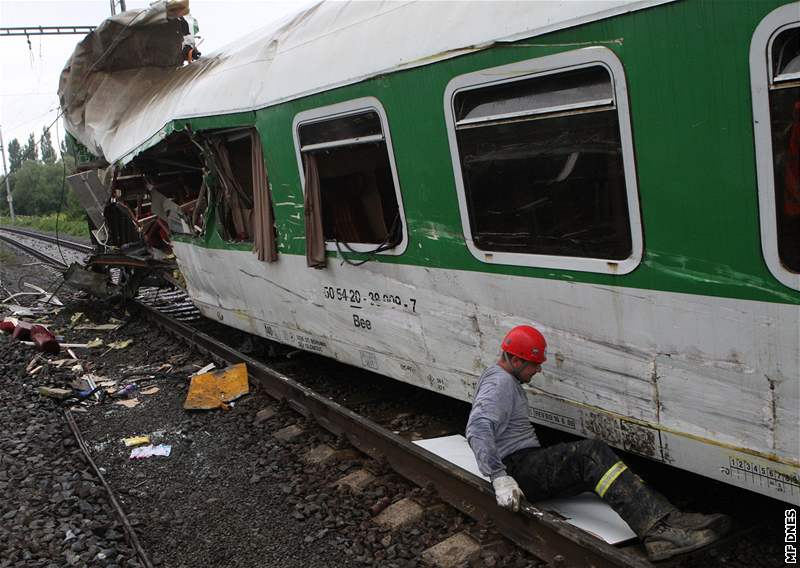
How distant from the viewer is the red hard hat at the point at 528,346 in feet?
13.8

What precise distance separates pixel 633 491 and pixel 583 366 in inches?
29.3

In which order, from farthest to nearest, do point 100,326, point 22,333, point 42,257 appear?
point 42,257, point 100,326, point 22,333

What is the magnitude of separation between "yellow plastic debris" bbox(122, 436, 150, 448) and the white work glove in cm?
377

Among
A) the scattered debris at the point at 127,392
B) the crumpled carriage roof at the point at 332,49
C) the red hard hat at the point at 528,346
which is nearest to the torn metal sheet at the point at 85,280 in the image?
the crumpled carriage roof at the point at 332,49

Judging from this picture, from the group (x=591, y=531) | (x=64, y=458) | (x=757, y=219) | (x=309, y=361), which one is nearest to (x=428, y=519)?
(x=591, y=531)

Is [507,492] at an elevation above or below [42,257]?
above

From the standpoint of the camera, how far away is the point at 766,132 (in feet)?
10.3

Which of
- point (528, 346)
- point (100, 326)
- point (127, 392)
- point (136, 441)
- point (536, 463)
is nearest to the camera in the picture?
point (528, 346)

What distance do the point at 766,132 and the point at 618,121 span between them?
78cm

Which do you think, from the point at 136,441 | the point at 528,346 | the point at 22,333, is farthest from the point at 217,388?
the point at 22,333

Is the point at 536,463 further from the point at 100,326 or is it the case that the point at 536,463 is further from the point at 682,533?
the point at 100,326

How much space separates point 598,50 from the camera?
3736 millimetres

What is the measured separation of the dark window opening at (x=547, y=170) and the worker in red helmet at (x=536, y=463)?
616 mm

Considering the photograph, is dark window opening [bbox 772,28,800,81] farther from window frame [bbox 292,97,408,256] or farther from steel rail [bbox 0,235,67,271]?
steel rail [bbox 0,235,67,271]
